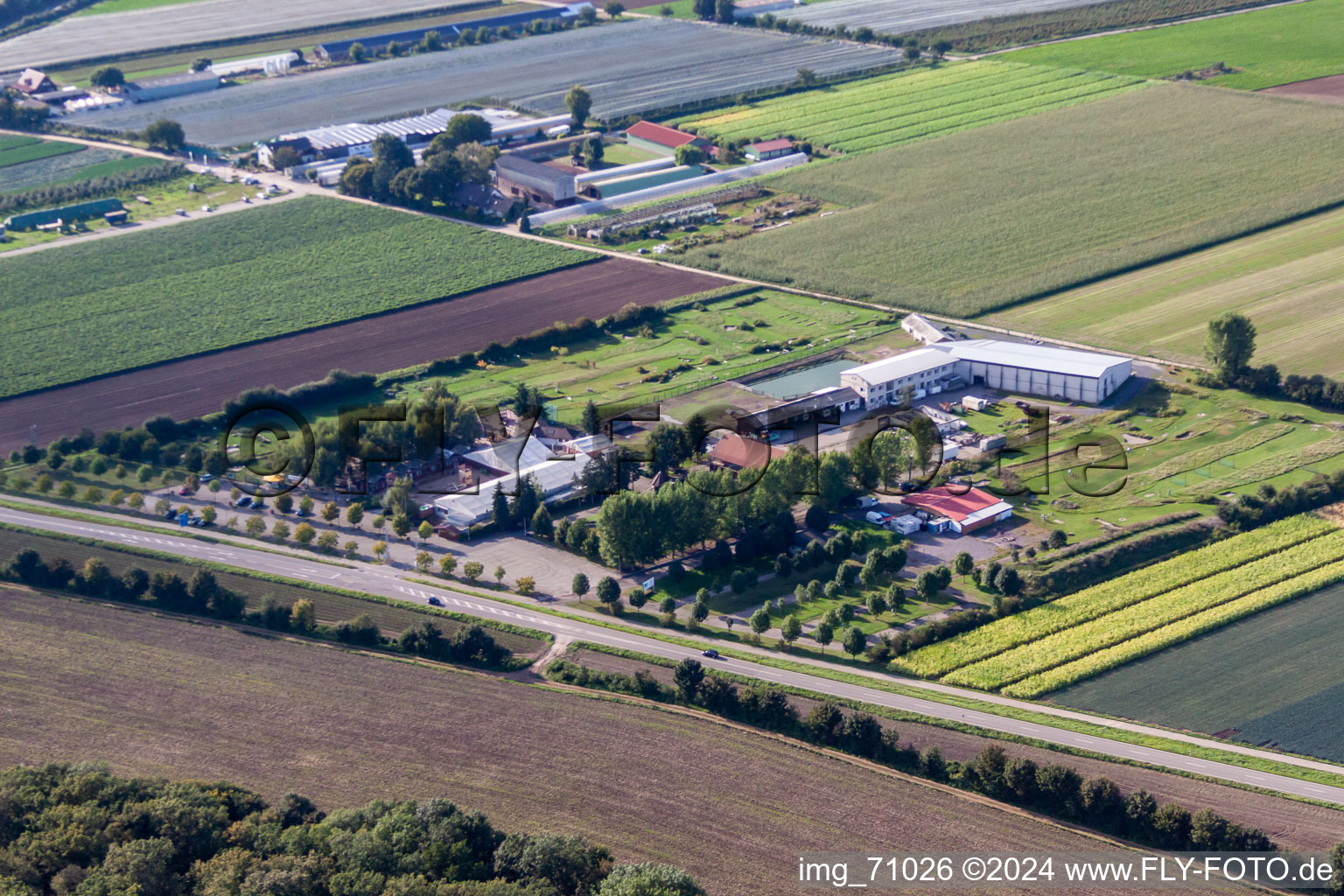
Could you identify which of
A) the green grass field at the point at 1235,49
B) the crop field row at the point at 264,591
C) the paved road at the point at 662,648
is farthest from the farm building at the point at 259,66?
the crop field row at the point at 264,591

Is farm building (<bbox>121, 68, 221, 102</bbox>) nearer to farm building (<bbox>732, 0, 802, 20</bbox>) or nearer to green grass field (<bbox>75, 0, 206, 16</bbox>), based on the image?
green grass field (<bbox>75, 0, 206, 16</bbox>)

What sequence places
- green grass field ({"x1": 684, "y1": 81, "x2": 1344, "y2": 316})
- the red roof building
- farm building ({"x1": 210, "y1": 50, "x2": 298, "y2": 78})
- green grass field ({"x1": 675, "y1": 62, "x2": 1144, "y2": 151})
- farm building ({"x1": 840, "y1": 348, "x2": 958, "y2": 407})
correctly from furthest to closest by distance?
farm building ({"x1": 210, "y1": 50, "x2": 298, "y2": 78}), green grass field ({"x1": 675, "y1": 62, "x2": 1144, "y2": 151}), green grass field ({"x1": 684, "y1": 81, "x2": 1344, "y2": 316}), farm building ({"x1": 840, "y1": 348, "x2": 958, "y2": 407}), the red roof building

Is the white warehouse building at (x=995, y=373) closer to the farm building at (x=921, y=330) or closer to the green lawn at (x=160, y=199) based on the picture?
the farm building at (x=921, y=330)

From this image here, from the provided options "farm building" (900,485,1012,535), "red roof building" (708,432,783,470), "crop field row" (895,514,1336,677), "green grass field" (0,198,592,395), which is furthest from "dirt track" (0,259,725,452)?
"crop field row" (895,514,1336,677)

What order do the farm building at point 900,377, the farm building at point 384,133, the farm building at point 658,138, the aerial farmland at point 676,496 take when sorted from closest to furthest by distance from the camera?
the aerial farmland at point 676,496
the farm building at point 900,377
the farm building at point 658,138
the farm building at point 384,133

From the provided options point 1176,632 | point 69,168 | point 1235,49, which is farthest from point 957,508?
point 1235,49
